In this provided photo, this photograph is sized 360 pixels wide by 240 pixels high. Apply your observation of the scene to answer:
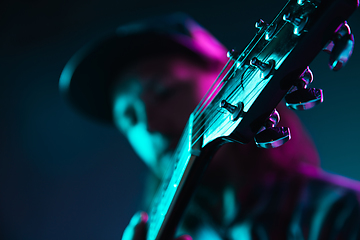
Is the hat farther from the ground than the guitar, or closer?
closer

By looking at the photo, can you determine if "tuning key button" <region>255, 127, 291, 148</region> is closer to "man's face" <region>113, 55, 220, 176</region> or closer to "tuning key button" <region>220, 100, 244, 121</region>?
"tuning key button" <region>220, 100, 244, 121</region>

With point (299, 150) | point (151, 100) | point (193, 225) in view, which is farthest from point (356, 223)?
point (151, 100)

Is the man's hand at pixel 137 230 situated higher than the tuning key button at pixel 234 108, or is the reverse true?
the tuning key button at pixel 234 108

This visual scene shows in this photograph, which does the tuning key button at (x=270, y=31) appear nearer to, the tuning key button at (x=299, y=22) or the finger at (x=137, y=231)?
the tuning key button at (x=299, y=22)

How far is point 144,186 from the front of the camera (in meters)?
1.37

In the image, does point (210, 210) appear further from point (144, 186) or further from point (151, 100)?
point (144, 186)

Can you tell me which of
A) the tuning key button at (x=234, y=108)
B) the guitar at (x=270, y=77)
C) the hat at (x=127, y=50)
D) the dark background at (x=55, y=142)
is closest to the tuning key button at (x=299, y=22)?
the guitar at (x=270, y=77)

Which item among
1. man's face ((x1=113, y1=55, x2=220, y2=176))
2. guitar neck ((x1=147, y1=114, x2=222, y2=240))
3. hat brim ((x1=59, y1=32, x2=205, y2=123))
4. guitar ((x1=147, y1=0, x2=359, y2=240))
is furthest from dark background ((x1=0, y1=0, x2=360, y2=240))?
guitar ((x1=147, y1=0, x2=359, y2=240))

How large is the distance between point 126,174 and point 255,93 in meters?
1.25

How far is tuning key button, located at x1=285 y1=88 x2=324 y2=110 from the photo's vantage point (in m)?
0.27

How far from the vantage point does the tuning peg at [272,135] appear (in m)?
0.31

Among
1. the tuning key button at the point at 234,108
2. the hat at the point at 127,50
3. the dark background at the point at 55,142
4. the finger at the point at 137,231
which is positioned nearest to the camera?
the tuning key button at the point at 234,108

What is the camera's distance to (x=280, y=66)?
0.93 feet

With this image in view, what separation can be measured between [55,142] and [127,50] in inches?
36.7
